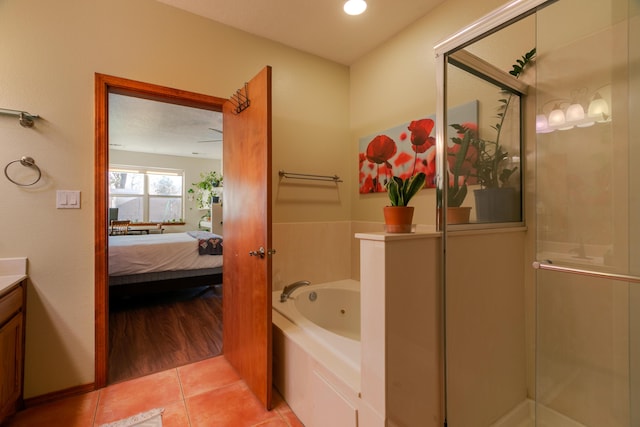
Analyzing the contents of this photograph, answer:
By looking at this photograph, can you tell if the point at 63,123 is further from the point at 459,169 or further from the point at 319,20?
the point at 459,169

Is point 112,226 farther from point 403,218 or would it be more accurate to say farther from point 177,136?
point 403,218

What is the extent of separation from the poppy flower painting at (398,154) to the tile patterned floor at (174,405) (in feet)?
5.88

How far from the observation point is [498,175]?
1568mm

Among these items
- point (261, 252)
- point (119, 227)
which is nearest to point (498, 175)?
point (261, 252)

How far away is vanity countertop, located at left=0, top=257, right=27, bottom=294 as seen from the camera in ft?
5.29

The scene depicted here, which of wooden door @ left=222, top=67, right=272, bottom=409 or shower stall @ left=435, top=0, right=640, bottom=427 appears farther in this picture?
wooden door @ left=222, top=67, right=272, bottom=409

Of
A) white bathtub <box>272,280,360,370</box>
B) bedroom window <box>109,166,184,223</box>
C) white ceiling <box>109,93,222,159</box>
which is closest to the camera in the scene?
white bathtub <box>272,280,360,370</box>

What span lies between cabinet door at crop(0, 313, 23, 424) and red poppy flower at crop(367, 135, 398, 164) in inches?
101

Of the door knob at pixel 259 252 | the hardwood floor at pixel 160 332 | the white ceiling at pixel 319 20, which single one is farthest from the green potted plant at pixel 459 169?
the hardwood floor at pixel 160 332

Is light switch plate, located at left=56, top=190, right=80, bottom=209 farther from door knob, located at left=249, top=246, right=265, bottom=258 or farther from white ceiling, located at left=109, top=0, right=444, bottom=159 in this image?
white ceiling, located at left=109, top=0, right=444, bottom=159

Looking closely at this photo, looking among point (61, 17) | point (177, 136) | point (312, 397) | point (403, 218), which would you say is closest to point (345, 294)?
point (312, 397)

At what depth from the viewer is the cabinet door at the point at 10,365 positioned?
1408 millimetres

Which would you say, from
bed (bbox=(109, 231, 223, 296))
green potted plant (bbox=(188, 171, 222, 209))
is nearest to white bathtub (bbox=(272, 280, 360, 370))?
bed (bbox=(109, 231, 223, 296))

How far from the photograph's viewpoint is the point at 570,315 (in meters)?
1.48
